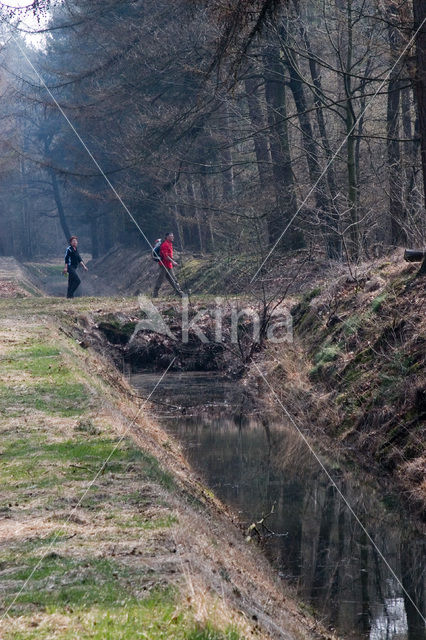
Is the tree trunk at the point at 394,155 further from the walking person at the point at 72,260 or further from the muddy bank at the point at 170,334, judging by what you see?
the walking person at the point at 72,260

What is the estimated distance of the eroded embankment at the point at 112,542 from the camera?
18.2 ft

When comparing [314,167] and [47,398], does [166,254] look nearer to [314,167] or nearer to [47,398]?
[314,167]

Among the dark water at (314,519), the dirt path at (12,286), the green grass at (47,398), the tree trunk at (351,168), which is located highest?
the tree trunk at (351,168)

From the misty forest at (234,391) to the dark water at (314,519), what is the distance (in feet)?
0.12

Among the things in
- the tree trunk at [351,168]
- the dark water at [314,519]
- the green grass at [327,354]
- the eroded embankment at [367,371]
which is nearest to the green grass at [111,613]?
the dark water at [314,519]

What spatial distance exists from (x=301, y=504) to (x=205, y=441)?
3.66 meters

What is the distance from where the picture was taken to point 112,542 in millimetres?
7020

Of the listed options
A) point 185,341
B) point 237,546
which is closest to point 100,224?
point 185,341

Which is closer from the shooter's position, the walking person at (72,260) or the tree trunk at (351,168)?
the tree trunk at (351,168)

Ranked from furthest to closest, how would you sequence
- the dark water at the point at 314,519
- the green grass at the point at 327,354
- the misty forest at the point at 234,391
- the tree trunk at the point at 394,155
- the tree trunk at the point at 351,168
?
the tree trunk at the point at 351,168, the tree trunk at the point at 394,155, the green grass at the point at 327,354, the dark water at the point at 314,519, the misty forest at the point at 234,391

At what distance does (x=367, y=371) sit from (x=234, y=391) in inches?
204

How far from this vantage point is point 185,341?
2323 cm

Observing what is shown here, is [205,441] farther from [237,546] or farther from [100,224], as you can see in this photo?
[100,224]

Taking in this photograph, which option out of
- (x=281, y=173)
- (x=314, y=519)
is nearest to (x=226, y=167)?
(x=281, y=173)
